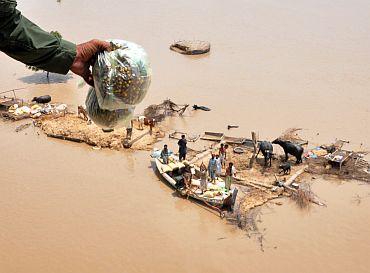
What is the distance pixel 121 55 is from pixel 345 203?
9217 millimetres

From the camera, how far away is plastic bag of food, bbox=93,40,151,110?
6.54 feet

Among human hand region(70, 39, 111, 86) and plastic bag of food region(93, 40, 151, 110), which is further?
plastic bag of food region(93, 40, 151, 110)

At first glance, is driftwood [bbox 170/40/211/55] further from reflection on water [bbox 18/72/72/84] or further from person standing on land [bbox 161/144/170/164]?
person standing on land [bbox 161/144/170/164]

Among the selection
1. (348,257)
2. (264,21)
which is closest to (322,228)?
(348,257)

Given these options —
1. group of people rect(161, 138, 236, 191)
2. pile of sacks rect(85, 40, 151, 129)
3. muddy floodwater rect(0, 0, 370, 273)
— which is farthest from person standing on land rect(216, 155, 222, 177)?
pile of sacks rect(85, 40, 151, 129)

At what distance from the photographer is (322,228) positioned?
9344 mm

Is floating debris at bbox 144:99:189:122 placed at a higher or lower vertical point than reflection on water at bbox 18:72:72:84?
lower

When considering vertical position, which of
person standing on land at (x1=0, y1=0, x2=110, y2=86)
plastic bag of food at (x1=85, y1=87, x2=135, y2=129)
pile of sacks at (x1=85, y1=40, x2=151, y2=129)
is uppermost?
person standing on land at (x1=0, y1=0, x2=110, y2=86)

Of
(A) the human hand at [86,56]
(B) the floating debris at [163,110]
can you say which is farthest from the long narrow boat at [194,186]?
(A) the human hand at [86,56]

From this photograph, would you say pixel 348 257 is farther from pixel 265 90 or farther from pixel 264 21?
pixel 264 21

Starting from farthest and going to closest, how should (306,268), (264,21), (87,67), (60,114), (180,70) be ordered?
(264,21)
(180,70)
(60,114)
(306,268)
(87,67)

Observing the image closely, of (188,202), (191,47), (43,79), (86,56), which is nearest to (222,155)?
(188,202)

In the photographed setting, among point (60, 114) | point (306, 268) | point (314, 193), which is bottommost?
point (306, 268)

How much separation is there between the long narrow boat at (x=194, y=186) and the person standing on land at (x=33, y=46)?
308 inches
